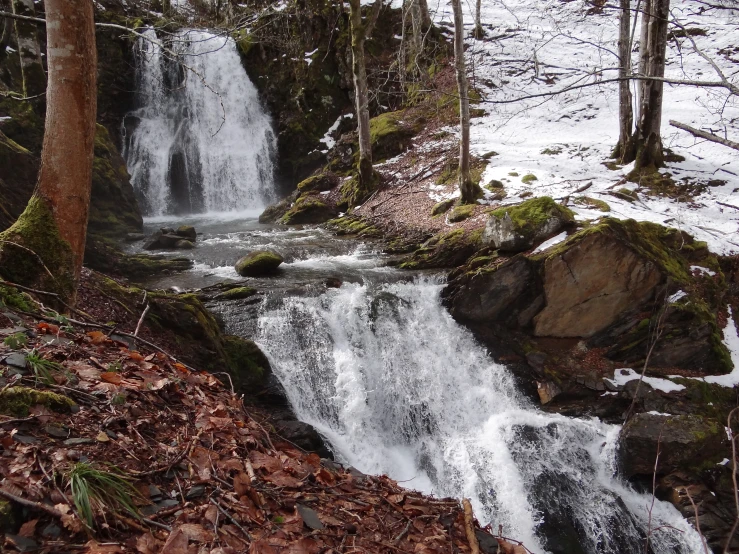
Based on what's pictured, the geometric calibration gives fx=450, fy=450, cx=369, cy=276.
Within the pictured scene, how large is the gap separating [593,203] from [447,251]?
143 inches

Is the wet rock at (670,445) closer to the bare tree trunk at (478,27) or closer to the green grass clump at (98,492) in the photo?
the green grass clump at (98,492)

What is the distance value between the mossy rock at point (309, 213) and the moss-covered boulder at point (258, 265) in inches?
226

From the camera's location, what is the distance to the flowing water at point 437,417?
626 centimetres

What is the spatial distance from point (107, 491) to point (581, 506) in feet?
21.3

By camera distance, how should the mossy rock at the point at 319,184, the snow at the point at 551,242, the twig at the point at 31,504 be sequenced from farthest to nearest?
the mossy rock at the point at 319,184, the snow at the point at 551,242, the twig at the point at 31,504

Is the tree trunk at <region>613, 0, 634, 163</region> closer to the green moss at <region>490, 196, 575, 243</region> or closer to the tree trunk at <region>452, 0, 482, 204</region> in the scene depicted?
the tree trunk at <region>452, 0, 482, 204</region>

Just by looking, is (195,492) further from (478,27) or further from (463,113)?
(478,27)

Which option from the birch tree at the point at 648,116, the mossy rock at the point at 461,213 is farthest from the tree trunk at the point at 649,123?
the mossy rock at the point at 461,213

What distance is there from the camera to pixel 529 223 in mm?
8758

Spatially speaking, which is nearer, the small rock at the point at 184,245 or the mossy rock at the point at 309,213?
the small rock at the point at 184,245

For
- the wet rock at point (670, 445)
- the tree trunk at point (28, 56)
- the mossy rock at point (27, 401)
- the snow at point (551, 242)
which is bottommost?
the wet rock at point (670, 445)

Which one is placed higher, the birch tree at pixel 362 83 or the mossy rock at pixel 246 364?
the birch tree at pixel 362 83

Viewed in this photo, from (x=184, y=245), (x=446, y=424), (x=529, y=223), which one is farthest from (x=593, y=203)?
(x=184, y=245)

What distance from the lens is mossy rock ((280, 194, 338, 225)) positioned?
606 inches
